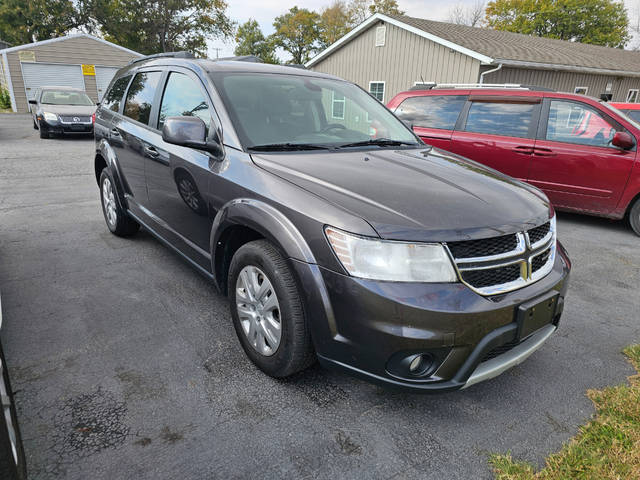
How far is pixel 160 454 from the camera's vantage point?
1.90 metres

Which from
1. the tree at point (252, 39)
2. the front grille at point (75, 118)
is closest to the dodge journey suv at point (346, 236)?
the front grille at point (75, 118)

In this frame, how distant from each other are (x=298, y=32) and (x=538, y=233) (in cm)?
5159

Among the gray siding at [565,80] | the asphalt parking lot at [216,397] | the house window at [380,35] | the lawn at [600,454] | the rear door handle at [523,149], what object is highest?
the house window at [380,35]

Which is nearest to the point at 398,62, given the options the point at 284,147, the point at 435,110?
the point at 435,110

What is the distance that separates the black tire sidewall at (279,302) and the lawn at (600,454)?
1046mm

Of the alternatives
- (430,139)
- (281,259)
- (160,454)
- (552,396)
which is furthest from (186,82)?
(430,139)

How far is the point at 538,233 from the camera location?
2.18m

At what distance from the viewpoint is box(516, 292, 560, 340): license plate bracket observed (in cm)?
195

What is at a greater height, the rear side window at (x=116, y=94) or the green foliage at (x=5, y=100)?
the rear side window at (x=116, y=94)

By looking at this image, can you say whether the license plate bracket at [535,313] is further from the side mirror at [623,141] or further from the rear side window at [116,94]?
the side mirror at [623,141]

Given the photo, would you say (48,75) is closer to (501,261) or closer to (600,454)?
(501,261)

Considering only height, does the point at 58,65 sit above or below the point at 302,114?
above

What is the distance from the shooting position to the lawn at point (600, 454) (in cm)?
184

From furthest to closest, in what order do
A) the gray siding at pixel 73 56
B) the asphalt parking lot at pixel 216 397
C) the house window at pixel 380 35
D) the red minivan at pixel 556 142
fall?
1. the gray siding at pixel 73 56
2. the house window at pixel 380 35
3. the red minivan at pixel 556 142
4. the asphalt parking lot at pixel 216 397
